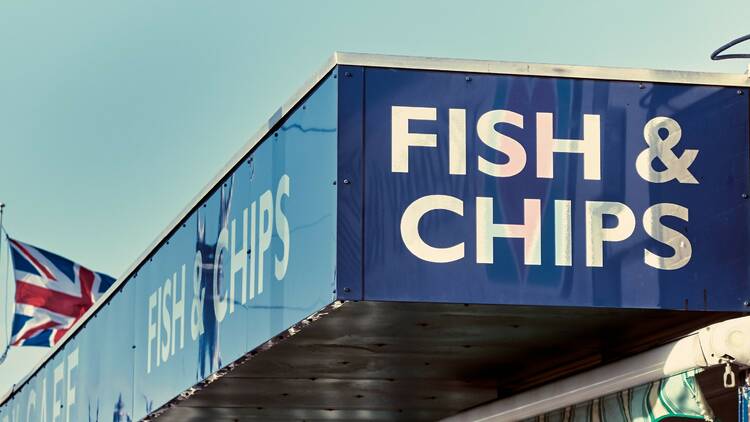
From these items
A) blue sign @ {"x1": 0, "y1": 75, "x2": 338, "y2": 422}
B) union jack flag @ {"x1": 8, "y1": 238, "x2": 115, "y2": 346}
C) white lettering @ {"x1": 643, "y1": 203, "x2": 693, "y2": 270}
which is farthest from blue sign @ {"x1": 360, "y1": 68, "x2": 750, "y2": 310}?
union jack flag @ {"x1": 8, "y1": 238, "x2": 115, "y2": 346}

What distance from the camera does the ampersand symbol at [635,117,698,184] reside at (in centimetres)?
772

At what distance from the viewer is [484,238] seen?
7.51m

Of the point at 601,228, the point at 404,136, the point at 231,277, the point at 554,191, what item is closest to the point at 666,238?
the point at 601,228

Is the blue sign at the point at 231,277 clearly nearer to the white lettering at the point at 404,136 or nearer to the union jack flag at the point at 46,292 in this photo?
the white lettering at the point at 404,136

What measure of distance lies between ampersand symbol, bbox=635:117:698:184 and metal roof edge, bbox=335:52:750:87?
0.74ft

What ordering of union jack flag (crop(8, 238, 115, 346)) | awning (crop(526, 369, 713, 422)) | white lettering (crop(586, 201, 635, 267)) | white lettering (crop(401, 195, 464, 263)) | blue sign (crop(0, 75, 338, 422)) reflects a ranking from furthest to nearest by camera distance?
union jack flag (crop(8, 238, 115, 346)), blue sign (crop(0, 75, 338, 422)), white lettering (crop(586, 201, 635, 267)), white lettering (crop(401, 195, 464, 263)), awning (crop(526, 369, 713, 422))

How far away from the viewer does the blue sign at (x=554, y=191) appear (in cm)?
746

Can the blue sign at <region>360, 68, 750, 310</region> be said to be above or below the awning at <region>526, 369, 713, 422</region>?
above

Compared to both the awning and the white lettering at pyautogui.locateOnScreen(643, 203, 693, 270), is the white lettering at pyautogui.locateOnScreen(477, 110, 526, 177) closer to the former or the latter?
the white lettering at pyautogui.locateOnScreen(643, 203, 693, 270)

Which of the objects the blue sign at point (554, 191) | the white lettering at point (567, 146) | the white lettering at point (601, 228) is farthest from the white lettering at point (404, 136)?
the white lettering at point (601, 228)

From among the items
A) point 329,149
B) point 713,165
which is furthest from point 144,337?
point 713,165

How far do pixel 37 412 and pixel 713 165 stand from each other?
10.4 meters

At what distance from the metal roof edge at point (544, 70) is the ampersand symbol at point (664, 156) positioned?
0.23 metres

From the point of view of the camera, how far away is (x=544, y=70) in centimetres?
774
